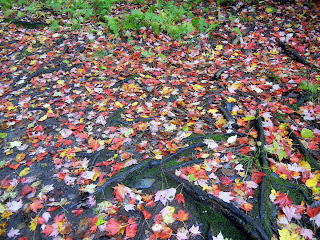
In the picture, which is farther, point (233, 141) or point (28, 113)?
point (28, 113)

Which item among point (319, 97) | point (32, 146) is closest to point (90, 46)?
point (32, 146)

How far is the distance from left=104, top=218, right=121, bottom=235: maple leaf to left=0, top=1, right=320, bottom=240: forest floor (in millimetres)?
23

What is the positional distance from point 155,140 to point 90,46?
15.2ft

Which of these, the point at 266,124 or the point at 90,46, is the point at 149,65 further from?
the point at 266,124

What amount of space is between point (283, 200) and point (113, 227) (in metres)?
2.05

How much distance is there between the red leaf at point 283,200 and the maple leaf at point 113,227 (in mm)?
1911

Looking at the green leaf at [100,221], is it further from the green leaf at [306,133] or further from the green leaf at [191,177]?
the green leaf at [306,133]

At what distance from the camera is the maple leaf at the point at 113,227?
2512 millimetres

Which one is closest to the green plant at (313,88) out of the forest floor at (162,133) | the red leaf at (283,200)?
the forest floor at (162,133)

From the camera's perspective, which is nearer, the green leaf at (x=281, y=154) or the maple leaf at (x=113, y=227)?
the maple leaf at (x=113, y=227)

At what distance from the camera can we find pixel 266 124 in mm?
3682

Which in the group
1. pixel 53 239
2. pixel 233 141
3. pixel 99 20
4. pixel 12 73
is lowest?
pixel 53 239

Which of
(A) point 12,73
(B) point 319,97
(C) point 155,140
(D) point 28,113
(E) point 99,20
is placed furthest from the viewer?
(E) point 99,20

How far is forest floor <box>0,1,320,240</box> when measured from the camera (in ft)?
8.58
